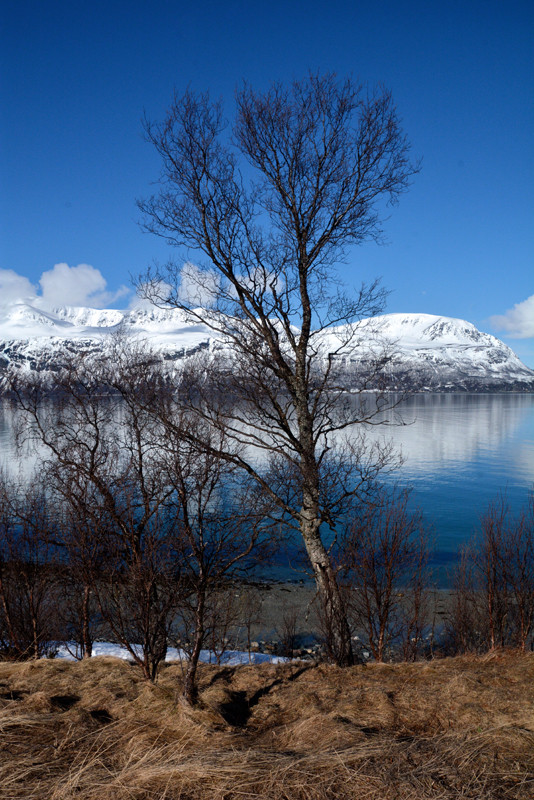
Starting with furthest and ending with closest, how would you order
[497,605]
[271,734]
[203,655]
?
[203,655] → [497,605] → [271,734]

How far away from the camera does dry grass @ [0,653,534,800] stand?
13.1 feet

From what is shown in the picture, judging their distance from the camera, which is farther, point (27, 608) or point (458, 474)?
point (458, 474)

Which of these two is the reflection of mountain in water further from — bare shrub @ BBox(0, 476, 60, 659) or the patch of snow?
bare shrub @ BBox(0, 476, 60, 659)

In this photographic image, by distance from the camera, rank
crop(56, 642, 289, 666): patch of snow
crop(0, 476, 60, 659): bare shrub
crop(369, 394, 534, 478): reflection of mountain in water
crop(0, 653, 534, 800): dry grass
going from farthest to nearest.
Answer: crop(369, 394, 534, 478): reflection of mountain in water → crop(56, 642, 289, 666): patch of snow → crop(0, 476, 60, 659): bare shrub → crop(0, 653, 534, 800): dry grass

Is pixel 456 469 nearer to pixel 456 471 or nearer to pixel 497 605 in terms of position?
pixel 456 471

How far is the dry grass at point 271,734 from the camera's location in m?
4.00

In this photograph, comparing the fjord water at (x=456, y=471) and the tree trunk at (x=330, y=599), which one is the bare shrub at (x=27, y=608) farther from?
the fjord water at (x=456, y=471)

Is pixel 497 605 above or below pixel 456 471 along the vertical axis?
above

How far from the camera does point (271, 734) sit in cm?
539

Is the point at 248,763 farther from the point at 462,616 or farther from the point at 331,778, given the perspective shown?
the point at 462,616

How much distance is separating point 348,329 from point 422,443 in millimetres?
45749

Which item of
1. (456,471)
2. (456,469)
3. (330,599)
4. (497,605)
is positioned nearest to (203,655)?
(330,599)

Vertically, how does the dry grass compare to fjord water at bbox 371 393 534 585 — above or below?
above

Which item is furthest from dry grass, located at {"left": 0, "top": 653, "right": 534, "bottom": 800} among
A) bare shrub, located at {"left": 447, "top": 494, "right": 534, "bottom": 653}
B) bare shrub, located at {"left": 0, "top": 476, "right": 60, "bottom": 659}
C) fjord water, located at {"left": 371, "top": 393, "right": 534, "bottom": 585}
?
fjord water, located at {"left": 371, "top": 393, "right": 534, "bottom": 585}
